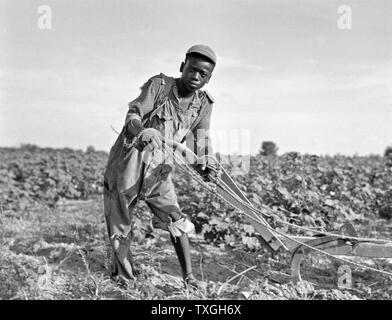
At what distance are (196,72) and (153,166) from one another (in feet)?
2.19

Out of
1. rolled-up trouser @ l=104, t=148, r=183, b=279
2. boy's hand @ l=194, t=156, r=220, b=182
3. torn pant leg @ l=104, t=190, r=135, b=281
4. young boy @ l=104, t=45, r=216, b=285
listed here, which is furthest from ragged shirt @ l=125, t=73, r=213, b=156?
torn pant leg @ l=104, t=190, r=135, b=281

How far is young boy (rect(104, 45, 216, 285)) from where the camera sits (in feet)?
11.8

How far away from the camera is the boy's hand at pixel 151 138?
3316mm

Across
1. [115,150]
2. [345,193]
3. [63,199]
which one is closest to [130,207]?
[115,150]

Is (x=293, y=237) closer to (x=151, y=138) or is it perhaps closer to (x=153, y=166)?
(x=153, y=166)

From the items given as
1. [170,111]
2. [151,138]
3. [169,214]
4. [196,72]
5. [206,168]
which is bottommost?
[169,214]

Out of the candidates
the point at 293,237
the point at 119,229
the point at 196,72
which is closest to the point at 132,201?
the point at 119,229

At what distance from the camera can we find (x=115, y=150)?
12.2 ft

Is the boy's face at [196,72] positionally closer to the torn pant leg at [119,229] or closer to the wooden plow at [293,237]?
the wooden plow at [293,237]

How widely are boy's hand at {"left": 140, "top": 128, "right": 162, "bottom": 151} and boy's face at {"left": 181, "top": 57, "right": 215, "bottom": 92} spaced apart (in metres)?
0.40

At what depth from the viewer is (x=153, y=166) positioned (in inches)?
144

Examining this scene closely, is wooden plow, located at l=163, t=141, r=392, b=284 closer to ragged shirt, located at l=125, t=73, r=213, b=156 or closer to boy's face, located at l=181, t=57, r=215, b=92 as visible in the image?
ragged shirt, located at l=125, t=73, r=213, b=156

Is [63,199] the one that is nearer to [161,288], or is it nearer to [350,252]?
[161,288]

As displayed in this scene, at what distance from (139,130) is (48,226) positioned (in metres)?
3.21
